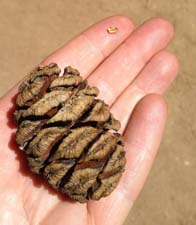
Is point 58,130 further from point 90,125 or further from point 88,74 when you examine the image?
point 88,74

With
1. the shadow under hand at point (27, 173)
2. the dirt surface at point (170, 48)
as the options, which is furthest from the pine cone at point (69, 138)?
the dirt surface at point (170, 48)

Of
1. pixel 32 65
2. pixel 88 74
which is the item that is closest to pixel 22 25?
pixel 32 65

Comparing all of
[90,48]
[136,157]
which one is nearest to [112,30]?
[90,48]

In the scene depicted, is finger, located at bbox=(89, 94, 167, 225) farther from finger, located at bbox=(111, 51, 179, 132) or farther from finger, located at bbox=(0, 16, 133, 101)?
finger, located at bbox=(0, 16, 133, 101)

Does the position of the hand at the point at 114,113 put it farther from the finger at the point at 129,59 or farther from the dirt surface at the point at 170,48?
the dirt surface at the point at 170,48

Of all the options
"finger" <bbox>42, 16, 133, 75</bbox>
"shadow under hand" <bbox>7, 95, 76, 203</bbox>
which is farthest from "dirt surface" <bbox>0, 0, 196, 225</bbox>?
"shadow under hand" <bbox>7, 95, 76, 203</bbox>

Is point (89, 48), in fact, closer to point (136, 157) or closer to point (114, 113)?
point (114, 113)
